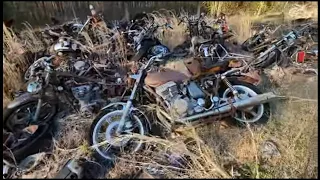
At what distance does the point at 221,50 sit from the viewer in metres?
4.92

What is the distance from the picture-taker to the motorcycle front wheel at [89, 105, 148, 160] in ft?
10.9

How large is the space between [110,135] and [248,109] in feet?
4.62

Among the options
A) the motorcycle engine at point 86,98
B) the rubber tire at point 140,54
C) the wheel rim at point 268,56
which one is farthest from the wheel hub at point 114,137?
the wheel rim at point 268,56

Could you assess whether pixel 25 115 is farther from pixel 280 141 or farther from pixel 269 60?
pixel 269 60

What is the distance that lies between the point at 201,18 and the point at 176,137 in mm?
2725

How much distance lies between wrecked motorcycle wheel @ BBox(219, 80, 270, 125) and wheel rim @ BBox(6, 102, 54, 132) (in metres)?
1.84

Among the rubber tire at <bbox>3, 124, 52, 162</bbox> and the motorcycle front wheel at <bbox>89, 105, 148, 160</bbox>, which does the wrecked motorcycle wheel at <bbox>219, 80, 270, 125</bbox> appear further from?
the rubber tire at <bbox>3, 124, 52, 162</bbox>

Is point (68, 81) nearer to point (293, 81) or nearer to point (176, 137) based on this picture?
point (176, 137)

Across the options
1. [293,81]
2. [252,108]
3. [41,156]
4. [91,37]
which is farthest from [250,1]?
[41,156]

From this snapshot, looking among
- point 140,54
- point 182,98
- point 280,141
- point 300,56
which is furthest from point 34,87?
point 300,56

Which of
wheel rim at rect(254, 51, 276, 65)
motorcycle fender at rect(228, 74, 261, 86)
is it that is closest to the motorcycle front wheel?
motorcycle fender at rect(228, 74, 261, 86)

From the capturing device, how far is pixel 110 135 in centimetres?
338

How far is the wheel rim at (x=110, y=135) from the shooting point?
3322 millimetres

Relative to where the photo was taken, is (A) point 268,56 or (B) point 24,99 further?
(A) point 268,56
